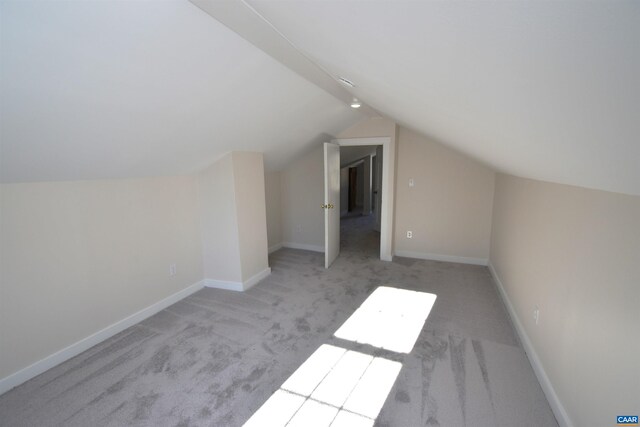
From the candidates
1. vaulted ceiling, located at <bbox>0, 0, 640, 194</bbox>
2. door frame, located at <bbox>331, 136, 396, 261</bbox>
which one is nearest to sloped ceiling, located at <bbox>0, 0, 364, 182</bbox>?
vaulted ceiling, located at <bbox>0, 0, 640, 194</bbox>

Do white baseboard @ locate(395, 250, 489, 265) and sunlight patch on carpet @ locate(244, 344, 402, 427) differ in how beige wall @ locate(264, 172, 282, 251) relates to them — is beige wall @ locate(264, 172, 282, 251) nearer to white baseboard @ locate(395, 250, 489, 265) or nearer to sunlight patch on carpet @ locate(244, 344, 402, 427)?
white baseboard @ locate(395, 250, 489, 265)

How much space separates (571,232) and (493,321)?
1468 mm

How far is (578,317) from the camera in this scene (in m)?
1.63

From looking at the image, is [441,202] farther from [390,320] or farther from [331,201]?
[390,320]

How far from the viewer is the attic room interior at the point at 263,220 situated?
840mm

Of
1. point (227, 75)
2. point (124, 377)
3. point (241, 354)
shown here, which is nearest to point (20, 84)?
point (227, 75)

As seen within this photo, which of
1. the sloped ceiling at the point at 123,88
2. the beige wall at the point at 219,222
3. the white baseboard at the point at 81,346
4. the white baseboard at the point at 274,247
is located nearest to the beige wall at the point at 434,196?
the white baseboard at the point at 274,247

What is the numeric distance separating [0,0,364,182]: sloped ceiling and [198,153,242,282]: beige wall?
468mm

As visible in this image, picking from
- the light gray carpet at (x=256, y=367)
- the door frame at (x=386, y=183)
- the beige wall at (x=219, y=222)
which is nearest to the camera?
the light gray carpet at (x=256, y=367)

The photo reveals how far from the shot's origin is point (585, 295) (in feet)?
5.15

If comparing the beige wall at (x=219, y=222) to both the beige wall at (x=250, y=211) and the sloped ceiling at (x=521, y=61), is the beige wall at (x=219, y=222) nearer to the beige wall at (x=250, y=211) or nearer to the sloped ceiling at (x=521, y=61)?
the beige wall at (x=250, y=211)

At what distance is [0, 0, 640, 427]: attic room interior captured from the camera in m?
0.84

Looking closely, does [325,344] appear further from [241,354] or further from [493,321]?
[493,321]

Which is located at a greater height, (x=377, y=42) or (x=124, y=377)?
(x=377, y=42)
